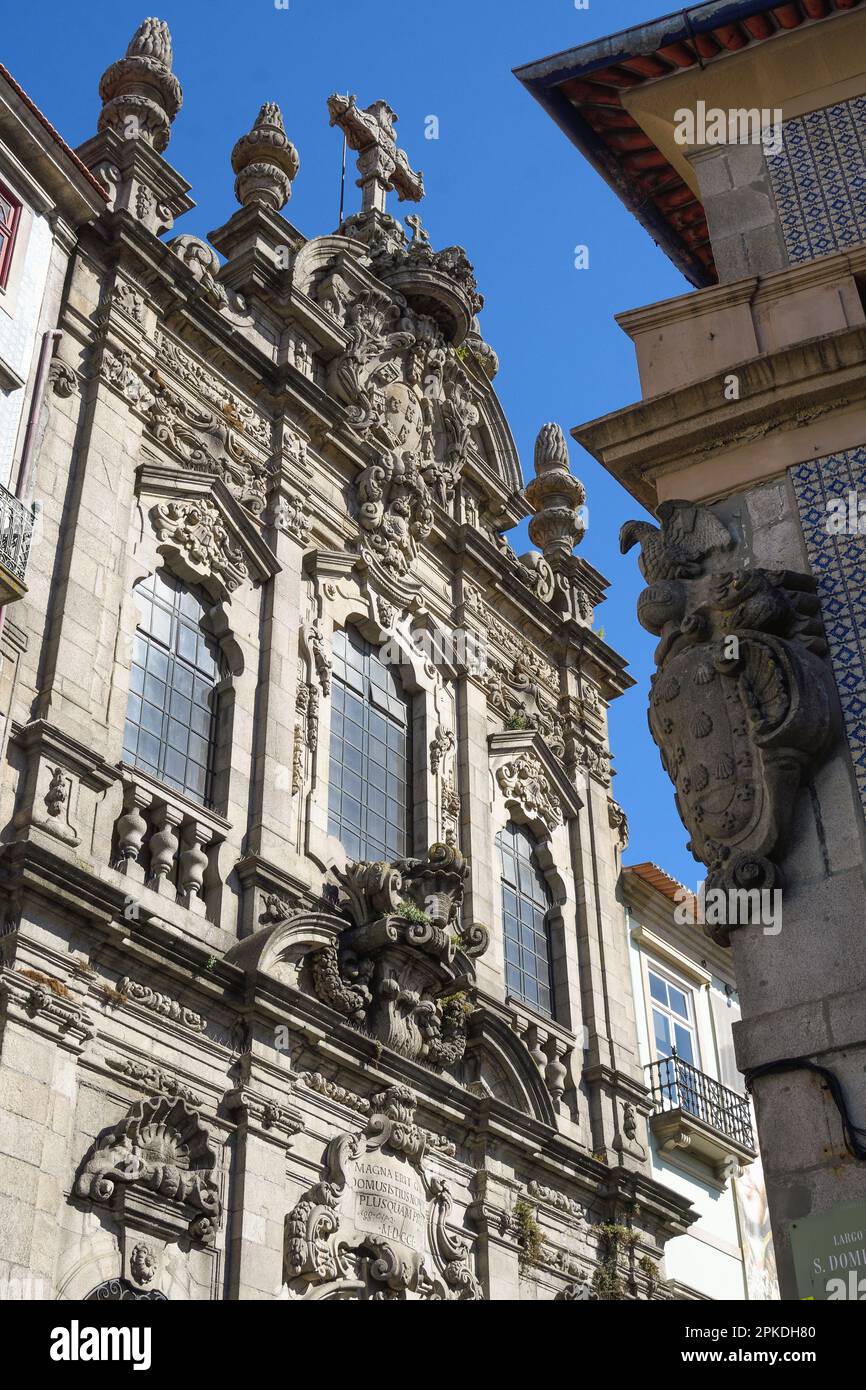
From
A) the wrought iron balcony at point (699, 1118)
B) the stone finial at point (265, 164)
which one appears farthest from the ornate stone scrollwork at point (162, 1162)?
the stone finial at point (265, 164)

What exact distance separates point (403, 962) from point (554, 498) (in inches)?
425

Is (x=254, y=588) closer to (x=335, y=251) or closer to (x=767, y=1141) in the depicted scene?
(x=335, y=251)

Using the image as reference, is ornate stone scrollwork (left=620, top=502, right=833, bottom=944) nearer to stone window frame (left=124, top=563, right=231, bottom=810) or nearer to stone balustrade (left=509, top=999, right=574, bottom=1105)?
stone window frame (left=124, top=563, right=231, bottom=810)

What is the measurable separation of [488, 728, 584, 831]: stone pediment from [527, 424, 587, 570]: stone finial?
4.48m

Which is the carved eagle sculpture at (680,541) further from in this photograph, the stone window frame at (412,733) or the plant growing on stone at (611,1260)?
the plant growing on stone at (611,1260)

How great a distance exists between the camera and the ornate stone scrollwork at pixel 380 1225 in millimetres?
13016

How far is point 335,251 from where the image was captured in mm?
20500

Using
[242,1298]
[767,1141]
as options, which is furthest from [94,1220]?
[767,1141]

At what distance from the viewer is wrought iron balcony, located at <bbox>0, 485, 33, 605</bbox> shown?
41.0ft

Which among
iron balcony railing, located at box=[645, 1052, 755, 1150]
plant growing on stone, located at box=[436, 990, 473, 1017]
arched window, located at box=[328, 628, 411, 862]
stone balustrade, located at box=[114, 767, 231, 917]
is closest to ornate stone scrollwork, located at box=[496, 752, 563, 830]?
arched window, located at box=[328, 628, 411, 862]

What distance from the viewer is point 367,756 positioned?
1719 centimetres

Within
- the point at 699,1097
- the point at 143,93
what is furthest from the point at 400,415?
the point at 699,1097
